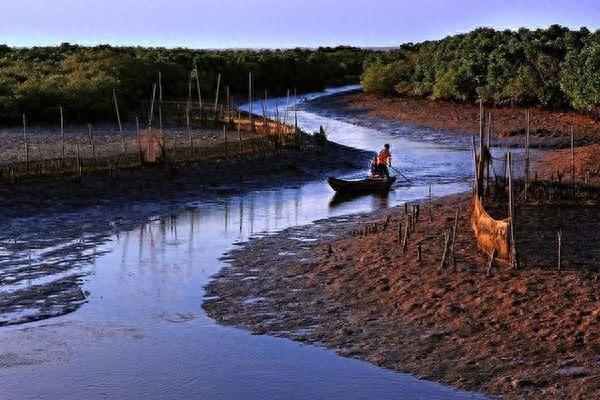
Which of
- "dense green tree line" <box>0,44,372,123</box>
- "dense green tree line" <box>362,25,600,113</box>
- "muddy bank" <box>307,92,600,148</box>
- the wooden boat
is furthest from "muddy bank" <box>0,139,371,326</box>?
"dense green tree line" <box>362,25,600,113</box>

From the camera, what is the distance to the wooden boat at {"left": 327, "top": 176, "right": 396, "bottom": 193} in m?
25.1

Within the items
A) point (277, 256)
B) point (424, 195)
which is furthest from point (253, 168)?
point (277, 256)

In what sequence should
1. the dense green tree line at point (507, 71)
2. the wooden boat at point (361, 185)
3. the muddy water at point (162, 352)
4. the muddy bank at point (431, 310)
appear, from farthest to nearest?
1. the dense green tree line at point (507, 71)
2. the wooden boat at point (361, 185)
3. the muddy water at point (162, 352)
4. the muddy bank at point (431, 310)

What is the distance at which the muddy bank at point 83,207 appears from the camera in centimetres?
1518

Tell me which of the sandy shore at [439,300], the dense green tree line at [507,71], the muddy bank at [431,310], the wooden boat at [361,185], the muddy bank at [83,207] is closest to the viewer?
the muddy bank at [431,310]

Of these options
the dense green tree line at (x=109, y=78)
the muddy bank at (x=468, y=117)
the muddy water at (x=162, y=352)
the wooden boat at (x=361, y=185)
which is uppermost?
the dense green tree line at (x=109, y=78)

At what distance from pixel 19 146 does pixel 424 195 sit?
14297 millimetres

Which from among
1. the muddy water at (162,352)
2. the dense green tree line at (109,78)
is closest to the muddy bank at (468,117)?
the dense green tree line at (109,78)

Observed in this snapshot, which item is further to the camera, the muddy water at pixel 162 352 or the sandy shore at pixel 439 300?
the muddy water at pixel 162 352

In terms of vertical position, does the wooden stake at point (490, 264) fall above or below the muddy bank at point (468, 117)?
below

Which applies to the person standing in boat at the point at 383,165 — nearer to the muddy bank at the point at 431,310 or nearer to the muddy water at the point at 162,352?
the muddy water at the point at 162,352

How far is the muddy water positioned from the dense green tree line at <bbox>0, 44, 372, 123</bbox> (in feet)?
73.8

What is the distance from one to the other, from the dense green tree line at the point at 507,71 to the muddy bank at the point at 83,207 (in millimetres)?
13509

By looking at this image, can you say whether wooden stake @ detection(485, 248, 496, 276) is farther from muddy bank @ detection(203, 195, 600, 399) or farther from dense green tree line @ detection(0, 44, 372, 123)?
Result: dense green tree line @ detection(0, 44, 372, 123)
